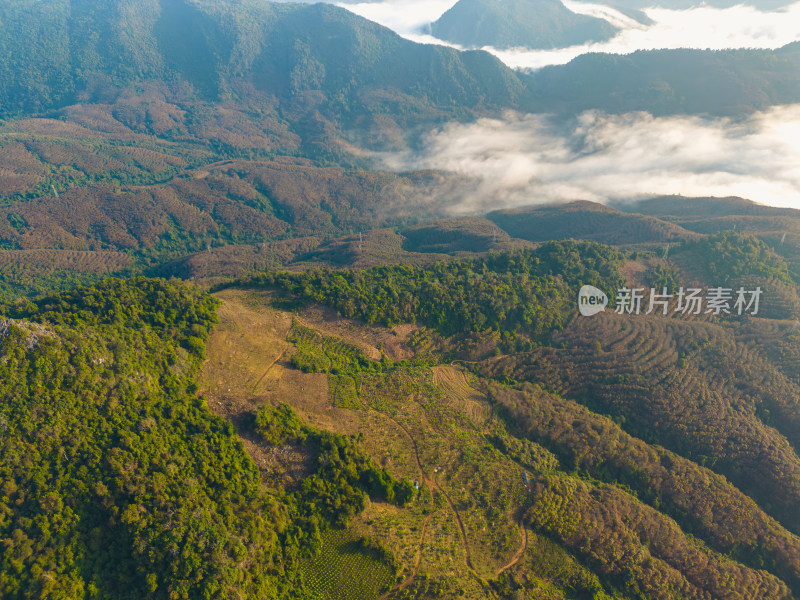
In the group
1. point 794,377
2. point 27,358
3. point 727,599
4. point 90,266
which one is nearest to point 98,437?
point 27,358

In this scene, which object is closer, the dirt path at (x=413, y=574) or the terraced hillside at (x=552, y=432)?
the dirt path at (x=413, y=574)

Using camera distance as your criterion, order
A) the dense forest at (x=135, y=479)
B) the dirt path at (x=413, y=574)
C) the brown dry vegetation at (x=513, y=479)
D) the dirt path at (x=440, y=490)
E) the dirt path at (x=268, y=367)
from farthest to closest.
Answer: the dirt path at (x=268, y=367) → the brown dry vegetation at (x=513, y=479) → the dirt path at (x=440, y=490) → the dirt path at (x=413, y=574) → the dense forest at (x=135, y=479)

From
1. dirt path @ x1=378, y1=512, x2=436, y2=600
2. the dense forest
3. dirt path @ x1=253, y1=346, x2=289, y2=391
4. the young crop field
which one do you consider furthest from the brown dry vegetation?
the dense forest

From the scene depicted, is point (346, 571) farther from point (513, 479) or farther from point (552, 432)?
point (552, 432)

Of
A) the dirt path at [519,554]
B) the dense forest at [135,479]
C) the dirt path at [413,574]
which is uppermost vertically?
the dense forest at [135,479]

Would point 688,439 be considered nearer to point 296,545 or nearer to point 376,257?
point 296,545

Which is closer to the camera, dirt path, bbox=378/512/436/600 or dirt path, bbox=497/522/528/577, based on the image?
dirt path, bbox=378/512/436/600

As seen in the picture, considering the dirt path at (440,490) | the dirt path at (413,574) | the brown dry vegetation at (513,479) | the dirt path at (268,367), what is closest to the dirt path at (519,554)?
the brown dry vegetation at (513,479)

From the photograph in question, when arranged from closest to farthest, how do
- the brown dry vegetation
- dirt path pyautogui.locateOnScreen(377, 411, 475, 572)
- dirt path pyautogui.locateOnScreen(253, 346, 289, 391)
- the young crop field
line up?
the young crop field, dirt path pyautogui.locateOnScreen(377, 411, 475, 572), the brown dry vegetation, dirt path pyautogui.locateOnScreen(253, 346, 289, 391)

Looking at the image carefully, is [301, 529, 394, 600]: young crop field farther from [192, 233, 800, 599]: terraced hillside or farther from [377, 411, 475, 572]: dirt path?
[377, 411, 475, 572]: dirt path

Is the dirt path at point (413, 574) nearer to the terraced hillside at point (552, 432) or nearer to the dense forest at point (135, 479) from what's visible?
the terraced hillside at point (552, 432)

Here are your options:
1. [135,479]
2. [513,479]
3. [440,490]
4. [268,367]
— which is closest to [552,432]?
[513,479]
